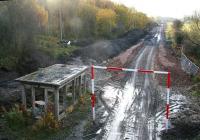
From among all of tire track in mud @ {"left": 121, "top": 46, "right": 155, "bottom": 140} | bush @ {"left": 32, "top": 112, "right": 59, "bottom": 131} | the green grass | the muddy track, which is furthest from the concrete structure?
the green grass

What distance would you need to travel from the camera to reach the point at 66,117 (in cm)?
1545

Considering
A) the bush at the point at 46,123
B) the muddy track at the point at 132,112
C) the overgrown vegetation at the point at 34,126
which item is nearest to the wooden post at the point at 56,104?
the overgrown vegetation at the point at 34,126

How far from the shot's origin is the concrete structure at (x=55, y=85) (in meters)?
14.1

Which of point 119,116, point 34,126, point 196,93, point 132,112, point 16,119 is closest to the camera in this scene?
point 34,126

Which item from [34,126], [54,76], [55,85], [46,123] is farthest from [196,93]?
[34,126]

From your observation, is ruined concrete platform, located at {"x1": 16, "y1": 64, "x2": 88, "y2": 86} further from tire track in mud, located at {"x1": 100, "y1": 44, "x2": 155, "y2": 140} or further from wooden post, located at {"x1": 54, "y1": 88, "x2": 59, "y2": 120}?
tire track in mud, located at {"x1": 100, "y1": 44, "x2": 155, "y2": 140}

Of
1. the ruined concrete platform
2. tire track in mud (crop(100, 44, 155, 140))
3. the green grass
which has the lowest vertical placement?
tire track in mud (crop(100, 44, 155, 140))

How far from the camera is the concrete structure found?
46.1ft

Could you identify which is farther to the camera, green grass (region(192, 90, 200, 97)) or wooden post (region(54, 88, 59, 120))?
green grass (region(192, 90, 200, 97))

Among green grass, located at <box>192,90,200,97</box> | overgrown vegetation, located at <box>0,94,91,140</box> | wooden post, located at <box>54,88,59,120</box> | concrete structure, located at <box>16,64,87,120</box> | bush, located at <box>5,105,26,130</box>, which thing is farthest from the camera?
green grass, located at <box>192,90,200,97</box>

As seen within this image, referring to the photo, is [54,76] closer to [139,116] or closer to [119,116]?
[119,116]

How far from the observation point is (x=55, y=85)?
13.6m

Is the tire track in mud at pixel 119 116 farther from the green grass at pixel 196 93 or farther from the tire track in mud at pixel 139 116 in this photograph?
the green grass at pixel 196 93

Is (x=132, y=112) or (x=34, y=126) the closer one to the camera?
(x=34, y=126)
